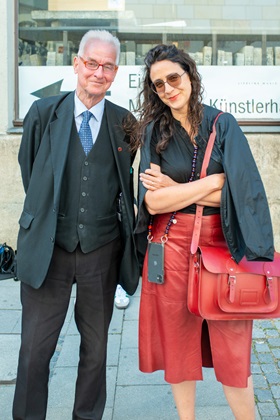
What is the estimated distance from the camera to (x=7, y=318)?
4.45 m

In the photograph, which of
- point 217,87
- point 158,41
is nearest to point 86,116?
point 217,87

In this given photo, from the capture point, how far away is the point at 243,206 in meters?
2.21

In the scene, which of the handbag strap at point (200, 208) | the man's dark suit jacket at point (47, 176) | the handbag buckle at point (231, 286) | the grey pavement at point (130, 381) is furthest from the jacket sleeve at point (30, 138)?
the grey pavement at point (130, 381)

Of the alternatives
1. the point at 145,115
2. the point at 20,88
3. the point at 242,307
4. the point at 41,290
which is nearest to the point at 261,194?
the point at 242,307

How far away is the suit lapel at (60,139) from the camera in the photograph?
241 cm

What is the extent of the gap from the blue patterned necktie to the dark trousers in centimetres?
50

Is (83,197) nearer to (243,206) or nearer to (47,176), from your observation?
(47,176)

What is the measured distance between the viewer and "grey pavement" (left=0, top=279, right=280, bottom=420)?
10.1 feet

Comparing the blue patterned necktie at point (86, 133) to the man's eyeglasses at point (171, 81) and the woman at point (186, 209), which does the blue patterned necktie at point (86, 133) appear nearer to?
the woman at point (186, 209)

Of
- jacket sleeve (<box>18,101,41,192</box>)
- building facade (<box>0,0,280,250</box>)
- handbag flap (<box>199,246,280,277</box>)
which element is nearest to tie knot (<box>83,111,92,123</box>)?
jacket sleeve (<box>18,101,41,192</box>)

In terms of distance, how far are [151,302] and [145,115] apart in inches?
35.5

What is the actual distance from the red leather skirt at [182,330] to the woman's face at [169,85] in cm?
52

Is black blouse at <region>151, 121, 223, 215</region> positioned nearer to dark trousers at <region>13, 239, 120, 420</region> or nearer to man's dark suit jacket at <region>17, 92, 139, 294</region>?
man's dark suit jacket at <region>17, 92, 139, 294</region>

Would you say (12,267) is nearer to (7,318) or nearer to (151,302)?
(7,318)
